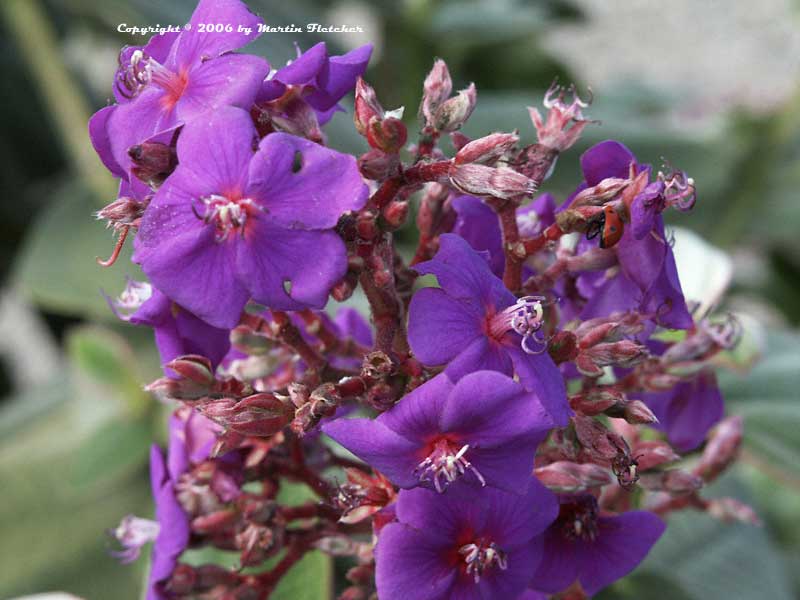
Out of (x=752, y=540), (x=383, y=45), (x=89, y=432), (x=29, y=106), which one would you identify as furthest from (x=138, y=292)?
(x=29, y=106)

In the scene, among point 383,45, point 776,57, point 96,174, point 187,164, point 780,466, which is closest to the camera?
point 187,164

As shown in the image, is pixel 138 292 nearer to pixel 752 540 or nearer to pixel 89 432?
pixel 752 540

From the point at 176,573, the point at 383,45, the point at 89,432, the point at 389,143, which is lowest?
the point at 89,432

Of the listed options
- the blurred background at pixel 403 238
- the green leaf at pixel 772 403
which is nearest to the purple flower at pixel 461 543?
the blurred background at pixel 403 238

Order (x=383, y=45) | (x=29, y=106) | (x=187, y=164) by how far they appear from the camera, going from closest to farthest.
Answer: (x=187, y=164), (x=383, y=45), (x=29, y=106)

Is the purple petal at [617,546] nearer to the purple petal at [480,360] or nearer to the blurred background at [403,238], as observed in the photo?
the purple petal at [480,360]
